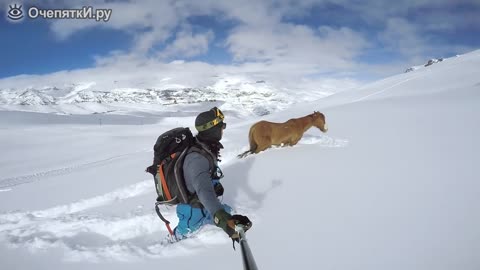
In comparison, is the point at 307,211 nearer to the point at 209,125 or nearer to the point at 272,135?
the point at 209,125

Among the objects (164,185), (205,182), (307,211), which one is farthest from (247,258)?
(307,211)

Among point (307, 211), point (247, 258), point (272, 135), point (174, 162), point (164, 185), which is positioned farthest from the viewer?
point (272, 135)

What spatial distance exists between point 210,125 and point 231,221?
128 cm

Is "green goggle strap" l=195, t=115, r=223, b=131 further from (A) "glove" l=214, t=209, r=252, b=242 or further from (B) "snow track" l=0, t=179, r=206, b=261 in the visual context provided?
(B) "snow track" l=0, t=179, r=206, b=261

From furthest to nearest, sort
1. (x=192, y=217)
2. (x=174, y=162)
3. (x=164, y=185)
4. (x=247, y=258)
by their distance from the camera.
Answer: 1. (x=192, y=217)
2. (x=164, y=185)
3. (x=174, y=162)
4. (x=247, y=258)

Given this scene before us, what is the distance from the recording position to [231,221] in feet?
8.78

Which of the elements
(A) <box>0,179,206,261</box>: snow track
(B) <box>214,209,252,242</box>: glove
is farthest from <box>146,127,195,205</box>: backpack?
(A) <box>0,179,206,261</box>: snow track

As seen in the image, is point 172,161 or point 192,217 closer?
point 172,161

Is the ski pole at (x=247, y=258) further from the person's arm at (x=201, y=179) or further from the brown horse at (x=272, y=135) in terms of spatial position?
the brown horse at (x=272, y=135)

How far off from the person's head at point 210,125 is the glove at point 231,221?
3.56 feet

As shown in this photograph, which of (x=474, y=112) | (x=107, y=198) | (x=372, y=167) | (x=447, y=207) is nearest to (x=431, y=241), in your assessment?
(x=447, y=207)

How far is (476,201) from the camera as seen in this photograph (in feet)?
14.0

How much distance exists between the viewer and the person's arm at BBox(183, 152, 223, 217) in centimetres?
294

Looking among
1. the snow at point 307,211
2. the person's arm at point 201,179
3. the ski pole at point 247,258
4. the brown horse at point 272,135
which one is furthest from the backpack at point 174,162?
the brown horse at point 272,135
